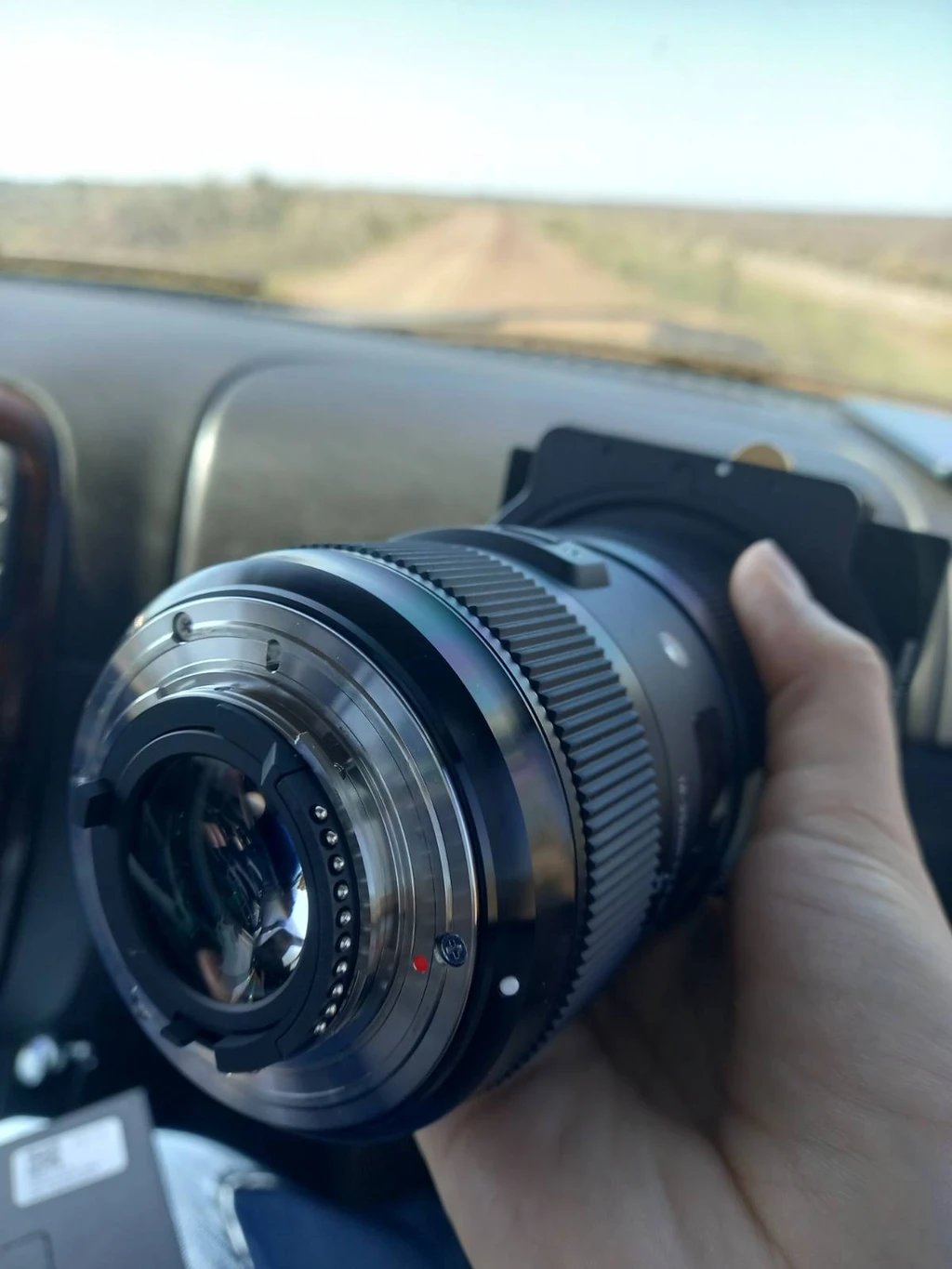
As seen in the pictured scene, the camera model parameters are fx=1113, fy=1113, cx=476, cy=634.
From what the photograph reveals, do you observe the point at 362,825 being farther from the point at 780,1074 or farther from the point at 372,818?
the point at 780,1074

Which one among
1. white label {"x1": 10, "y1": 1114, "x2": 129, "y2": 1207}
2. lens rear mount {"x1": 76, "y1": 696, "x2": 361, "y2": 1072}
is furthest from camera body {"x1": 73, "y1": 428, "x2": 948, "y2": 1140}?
white label {"x1": 10, "y1": 1114, "x2": 129, "y2": 1207}

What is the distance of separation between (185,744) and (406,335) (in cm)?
166

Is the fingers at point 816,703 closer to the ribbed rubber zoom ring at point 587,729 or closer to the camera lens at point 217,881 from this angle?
the ribbed rubber zoom ring at point 587,729

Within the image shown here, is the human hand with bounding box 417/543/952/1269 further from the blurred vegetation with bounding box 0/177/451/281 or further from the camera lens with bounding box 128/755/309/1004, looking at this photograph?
the blurred vegetation with bounding box 0/177/451/281

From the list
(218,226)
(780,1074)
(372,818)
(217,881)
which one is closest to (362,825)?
(372,818)

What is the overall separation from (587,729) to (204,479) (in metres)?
1.11

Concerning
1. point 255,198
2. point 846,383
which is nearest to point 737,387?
point 846,383

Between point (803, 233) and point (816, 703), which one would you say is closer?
point (816, 703)

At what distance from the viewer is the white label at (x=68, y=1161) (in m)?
1.11

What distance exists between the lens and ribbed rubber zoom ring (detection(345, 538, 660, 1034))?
2.69ft

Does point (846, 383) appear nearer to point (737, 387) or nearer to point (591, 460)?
point (737, 387)

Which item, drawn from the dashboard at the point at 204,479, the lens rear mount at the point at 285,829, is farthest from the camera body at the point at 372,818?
the dashboard at the point at 204,479

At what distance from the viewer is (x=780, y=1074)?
0.97 metres

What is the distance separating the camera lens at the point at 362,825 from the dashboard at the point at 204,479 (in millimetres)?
833
